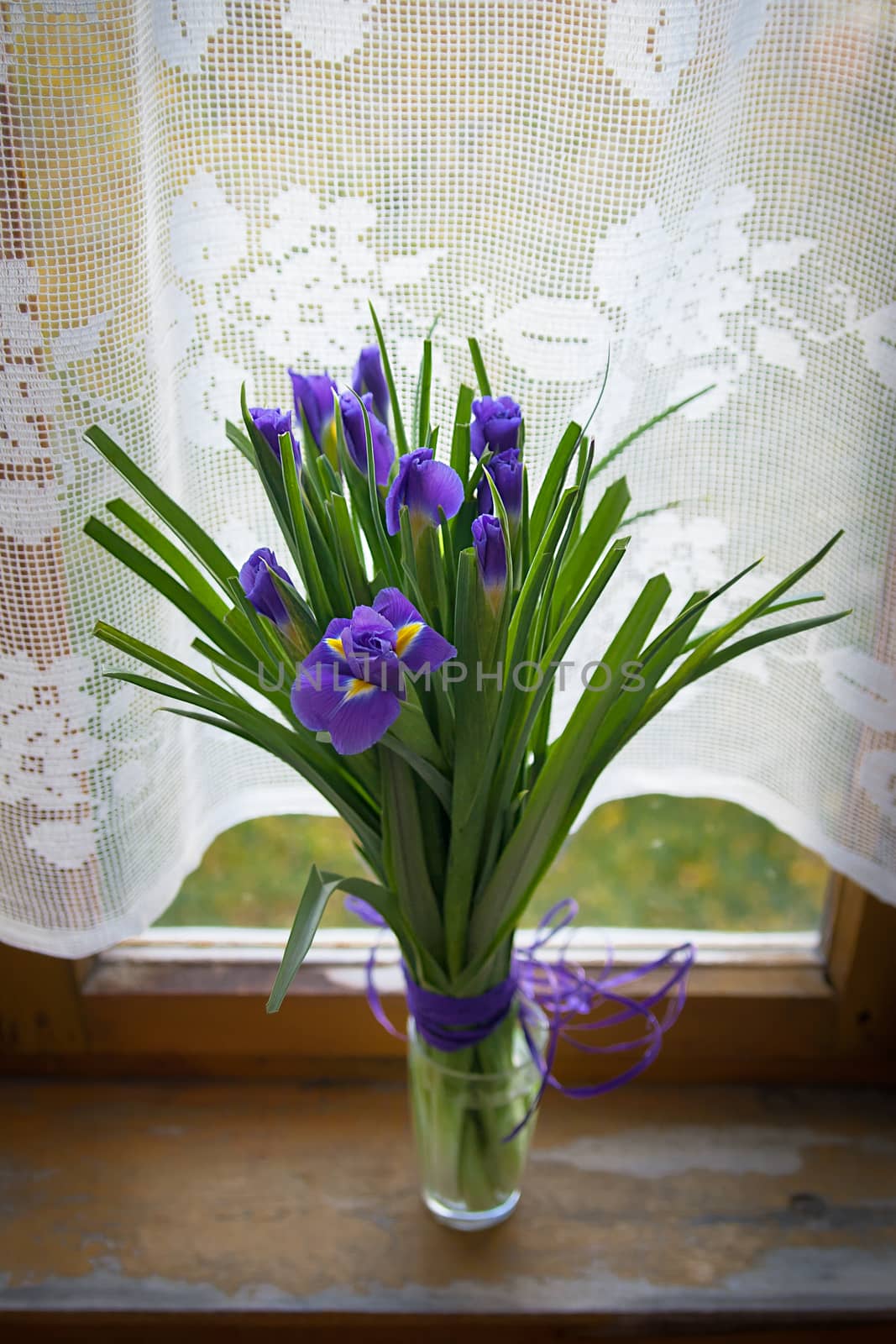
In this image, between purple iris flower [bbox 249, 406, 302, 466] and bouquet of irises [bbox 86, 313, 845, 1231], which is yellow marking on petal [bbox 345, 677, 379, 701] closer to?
bouquet of irises [bbox 86, 313, 845, 1231]

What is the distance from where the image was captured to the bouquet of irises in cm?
57

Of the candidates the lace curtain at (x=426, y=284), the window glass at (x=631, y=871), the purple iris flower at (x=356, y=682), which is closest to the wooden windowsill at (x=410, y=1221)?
the window glass at (x=631, y=871)

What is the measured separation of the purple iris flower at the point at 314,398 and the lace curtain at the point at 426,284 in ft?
0.31

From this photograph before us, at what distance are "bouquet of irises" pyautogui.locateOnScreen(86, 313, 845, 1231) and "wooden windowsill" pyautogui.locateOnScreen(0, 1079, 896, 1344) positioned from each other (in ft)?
0.97

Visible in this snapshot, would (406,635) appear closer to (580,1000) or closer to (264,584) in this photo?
(264,584)

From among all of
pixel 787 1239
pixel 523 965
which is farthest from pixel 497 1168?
pixel 787 1239

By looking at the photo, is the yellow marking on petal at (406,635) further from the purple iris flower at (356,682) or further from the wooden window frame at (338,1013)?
the wooden window frame at (338,1013)

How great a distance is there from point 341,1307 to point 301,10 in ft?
2.97

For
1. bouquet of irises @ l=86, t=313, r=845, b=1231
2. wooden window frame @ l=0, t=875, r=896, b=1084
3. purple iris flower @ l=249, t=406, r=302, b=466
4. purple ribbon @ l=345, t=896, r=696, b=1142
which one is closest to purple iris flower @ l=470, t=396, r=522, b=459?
bouquet of irises @ l=86, t=313, r=845, b=1231

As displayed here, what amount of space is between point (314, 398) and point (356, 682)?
20 cm

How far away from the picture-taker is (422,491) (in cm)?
57

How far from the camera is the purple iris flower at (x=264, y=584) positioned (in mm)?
571

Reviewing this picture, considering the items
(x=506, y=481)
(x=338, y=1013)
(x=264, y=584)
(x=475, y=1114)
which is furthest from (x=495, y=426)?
(x=338, y=1013)

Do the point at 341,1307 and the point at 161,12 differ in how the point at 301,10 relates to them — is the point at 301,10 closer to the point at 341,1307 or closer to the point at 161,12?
the point at 161,12
